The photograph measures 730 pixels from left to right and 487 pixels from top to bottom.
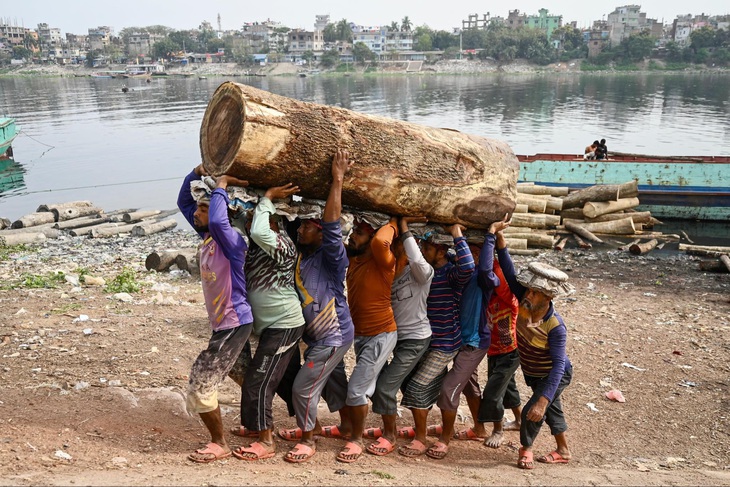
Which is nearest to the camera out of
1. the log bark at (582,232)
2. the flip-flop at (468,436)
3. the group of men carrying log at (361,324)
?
the group of men carrying log at (361,324)

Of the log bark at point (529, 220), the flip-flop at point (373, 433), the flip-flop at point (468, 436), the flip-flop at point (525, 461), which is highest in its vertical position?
the flip-flop at point (373, 433)

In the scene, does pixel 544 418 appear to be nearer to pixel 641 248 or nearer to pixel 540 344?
pixel 540 344

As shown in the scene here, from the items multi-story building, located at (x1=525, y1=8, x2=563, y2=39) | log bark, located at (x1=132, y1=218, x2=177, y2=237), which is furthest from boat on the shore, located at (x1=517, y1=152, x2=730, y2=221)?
multi-story building, located at (x1=525, y1=8, x2=563, y2=39)

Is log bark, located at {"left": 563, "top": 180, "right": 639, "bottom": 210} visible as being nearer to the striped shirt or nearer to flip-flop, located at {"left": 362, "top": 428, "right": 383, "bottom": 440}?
the striped shirt

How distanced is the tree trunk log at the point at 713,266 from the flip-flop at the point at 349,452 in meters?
10.1

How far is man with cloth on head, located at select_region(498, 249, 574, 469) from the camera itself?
429cm

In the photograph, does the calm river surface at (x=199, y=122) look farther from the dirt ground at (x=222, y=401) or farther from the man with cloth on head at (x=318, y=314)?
the man with cloth on head at (x=318, y=314)

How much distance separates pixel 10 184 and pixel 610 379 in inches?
1007

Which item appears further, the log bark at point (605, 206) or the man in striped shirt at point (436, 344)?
the log bark at point (605, 206)

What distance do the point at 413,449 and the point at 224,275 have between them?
1.86 metres

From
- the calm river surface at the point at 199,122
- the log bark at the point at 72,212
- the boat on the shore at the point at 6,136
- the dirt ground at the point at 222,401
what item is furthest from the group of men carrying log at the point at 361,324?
the boat on the shore at the point at 6,136

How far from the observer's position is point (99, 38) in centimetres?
15762

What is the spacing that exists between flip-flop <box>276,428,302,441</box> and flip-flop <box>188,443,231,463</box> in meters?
0.55

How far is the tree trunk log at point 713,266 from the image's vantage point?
1197 centimetres
